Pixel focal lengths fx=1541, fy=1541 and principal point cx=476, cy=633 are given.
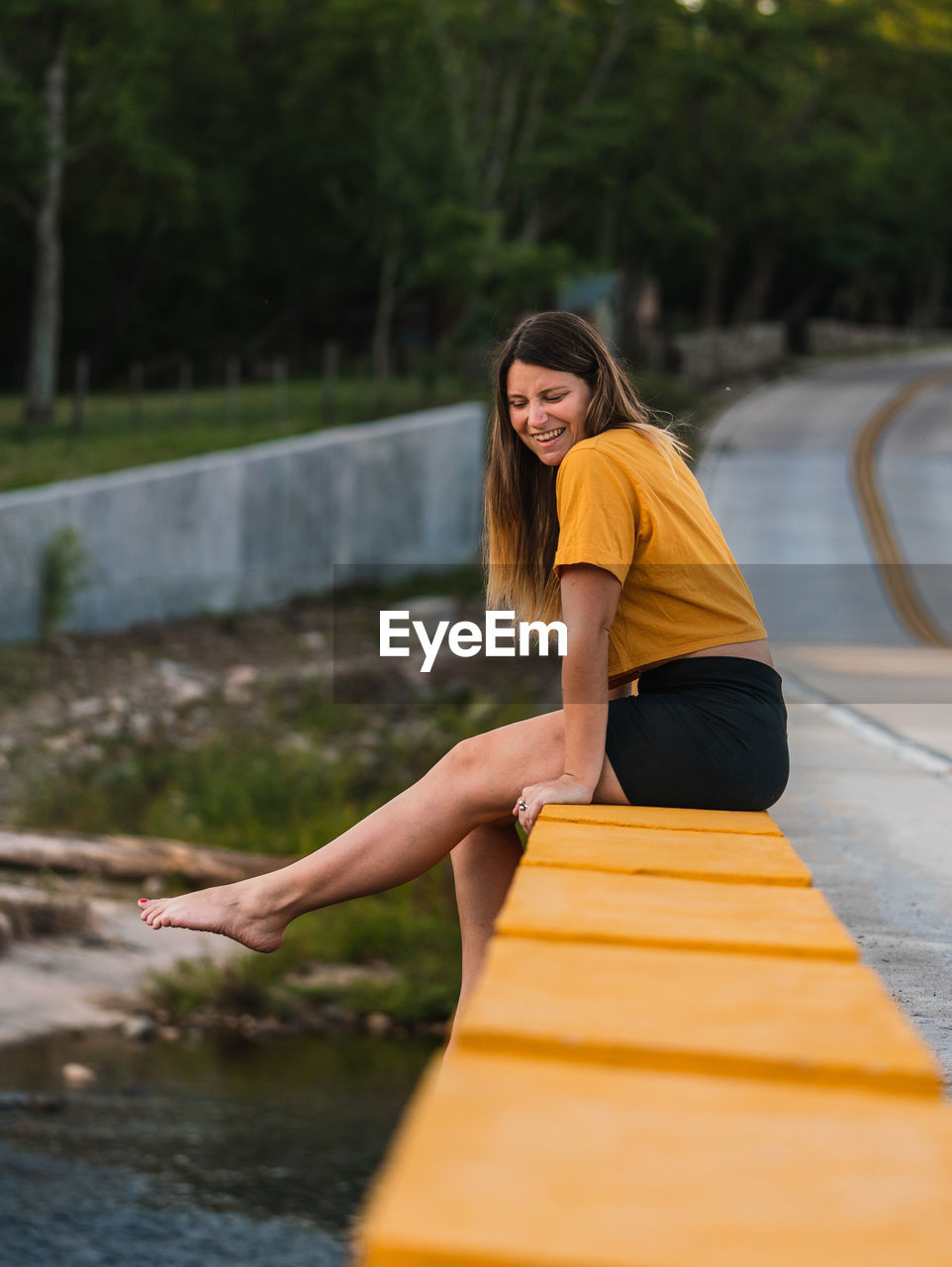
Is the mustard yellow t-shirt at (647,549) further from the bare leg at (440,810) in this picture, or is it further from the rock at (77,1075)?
the rock at (77,1075)

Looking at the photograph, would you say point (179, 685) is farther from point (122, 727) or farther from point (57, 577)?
point (57, 577)

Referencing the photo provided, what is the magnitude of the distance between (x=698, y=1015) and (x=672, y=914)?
470mm

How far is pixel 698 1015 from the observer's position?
1676 mm

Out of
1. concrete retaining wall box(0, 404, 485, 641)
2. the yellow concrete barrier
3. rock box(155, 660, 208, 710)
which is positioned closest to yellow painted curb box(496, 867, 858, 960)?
the yellow concrete barrier

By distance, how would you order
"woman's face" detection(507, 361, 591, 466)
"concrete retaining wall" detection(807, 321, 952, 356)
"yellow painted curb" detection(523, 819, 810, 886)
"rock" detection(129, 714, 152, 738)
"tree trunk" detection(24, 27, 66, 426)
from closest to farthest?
1. "yellow painted curb" detection(523, 819, 810, 886)
2. "woman's face" detection(507, 361, 591, 466)
3. "rock" detection(129, 714, 152, 738)
4. "tree trunk" detection(24, 27, 66, 426)
5. "concrete retaining wall" detection(807, 321, 952, 356)

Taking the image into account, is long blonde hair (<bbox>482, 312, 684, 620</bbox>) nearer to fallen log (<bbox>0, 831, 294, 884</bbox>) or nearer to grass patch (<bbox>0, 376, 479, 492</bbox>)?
fallen log (<bbox>0, 831, 294, 884</bbox>)

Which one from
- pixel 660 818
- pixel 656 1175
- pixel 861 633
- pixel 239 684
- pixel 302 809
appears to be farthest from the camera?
pixel 861 633

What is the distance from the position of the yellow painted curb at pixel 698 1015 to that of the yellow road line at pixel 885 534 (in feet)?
37.9

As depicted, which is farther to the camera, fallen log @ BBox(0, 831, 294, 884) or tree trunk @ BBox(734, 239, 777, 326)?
tree trunk @ BBox(734, 239, 777, 326)

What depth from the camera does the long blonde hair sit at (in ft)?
11.1

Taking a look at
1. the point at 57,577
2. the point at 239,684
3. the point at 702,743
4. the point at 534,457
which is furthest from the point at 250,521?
the point at 702,743

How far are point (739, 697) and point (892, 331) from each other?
4946 centimetres

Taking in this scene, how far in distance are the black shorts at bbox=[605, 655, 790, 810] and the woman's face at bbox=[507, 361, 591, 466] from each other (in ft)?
1.93

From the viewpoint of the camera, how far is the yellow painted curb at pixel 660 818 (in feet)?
9.59
